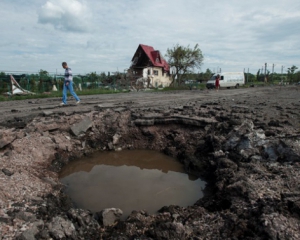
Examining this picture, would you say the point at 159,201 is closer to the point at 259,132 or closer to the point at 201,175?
the point at 201,175

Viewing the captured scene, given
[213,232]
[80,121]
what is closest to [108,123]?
[80,121]

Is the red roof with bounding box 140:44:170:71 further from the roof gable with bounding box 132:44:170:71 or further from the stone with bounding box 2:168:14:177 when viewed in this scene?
the stone with bounding box 2:168:14:177

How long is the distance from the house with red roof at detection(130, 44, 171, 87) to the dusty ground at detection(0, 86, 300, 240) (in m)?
26.9

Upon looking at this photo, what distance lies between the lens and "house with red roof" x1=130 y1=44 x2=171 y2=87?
111ft

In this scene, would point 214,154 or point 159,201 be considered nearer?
point 159,201

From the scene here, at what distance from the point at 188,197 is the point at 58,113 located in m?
4.53

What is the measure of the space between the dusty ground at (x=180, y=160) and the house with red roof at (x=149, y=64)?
88.3 feet

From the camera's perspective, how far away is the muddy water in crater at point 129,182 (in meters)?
3.98

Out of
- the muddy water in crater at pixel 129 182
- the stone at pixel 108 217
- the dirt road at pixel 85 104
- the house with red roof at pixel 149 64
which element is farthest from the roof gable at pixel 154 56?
the stone at pixel 108 217

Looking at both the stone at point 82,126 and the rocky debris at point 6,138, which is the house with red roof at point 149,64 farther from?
the rocky debris at point 6,138

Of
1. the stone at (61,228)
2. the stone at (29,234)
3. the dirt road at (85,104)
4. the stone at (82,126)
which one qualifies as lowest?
the stone at (61,228)

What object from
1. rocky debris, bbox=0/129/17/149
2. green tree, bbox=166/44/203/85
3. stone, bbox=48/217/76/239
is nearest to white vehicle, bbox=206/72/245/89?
green tree, bbox=166/44/203/85

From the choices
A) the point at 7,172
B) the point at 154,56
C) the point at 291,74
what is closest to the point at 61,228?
the point at 7,172

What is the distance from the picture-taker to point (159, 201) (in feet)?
13.1
